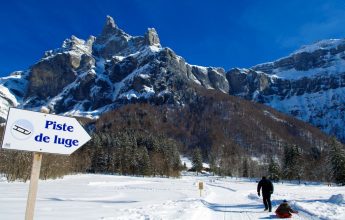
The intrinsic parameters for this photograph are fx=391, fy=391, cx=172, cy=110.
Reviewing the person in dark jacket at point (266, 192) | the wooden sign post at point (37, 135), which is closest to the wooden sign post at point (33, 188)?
the wooden sign post at point (37, 135)

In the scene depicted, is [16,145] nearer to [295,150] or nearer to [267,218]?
[267,218]

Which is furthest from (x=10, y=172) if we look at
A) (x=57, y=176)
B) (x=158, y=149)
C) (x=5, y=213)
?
(x=158, y=149)

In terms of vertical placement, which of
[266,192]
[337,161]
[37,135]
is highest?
[337,161]

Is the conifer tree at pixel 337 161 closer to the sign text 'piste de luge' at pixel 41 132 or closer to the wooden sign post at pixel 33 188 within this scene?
the sign text 'piste de luge' at pixel 41 132

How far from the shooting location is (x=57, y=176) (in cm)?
7631

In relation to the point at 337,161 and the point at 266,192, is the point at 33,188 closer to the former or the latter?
the point at 266,192

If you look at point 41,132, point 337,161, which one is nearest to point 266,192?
point 41,132

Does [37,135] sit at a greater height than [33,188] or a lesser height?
greater

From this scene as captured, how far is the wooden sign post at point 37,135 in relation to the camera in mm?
7668

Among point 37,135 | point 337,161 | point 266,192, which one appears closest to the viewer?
point 37,135

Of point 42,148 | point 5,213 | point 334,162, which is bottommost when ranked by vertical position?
point 5,213

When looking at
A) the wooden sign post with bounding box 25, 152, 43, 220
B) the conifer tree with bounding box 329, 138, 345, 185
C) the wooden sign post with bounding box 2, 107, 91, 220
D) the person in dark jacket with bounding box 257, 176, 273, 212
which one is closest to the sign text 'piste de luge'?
the wooden sign post with bounding box 2, 107, 91, 220

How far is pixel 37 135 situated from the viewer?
26.0ft

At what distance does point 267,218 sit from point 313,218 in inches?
76.2
